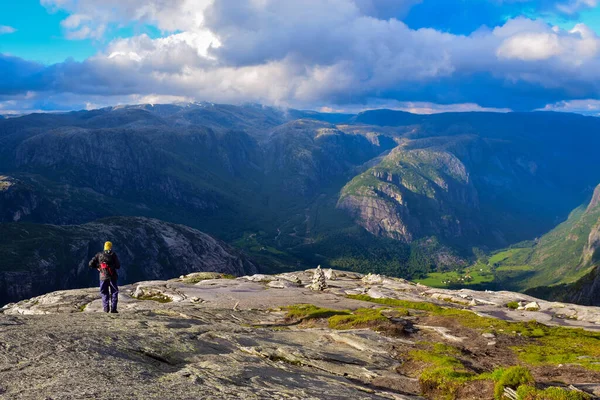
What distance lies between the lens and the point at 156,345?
2923cm

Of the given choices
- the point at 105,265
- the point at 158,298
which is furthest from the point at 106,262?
the point at 158,298

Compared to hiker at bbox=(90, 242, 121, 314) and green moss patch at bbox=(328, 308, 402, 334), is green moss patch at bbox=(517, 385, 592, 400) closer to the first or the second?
green moss patch at bbox=(328, 308, 402, 334)

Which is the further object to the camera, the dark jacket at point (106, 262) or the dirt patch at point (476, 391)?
the dark jacket at point (106, 262)

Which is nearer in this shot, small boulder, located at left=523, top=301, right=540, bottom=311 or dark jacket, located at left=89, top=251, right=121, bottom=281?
dark jacket, located at left=89, top=251, right=121, bottom=281

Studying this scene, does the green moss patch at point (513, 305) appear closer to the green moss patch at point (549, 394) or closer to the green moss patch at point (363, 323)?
Result: the green moss patch at point (363, 323)

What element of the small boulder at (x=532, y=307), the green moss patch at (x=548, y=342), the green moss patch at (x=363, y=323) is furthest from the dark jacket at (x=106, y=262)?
the small boulder at (x=532, y=307)

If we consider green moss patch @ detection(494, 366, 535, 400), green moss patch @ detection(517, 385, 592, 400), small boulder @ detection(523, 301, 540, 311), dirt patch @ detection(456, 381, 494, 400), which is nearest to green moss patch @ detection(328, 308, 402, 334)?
dirt patch @ detection(456, 381, 494, 400)

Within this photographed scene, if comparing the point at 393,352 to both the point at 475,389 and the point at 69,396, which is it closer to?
the point at 475,389

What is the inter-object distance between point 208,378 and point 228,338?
12553 mm

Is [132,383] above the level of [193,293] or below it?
above

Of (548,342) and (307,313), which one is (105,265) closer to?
(307,313)

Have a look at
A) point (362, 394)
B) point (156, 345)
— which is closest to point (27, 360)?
point (156, 345)

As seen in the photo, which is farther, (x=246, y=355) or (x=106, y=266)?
(x=106, y=266)

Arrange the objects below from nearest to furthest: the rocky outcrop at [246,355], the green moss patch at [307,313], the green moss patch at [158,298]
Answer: the rocky outcrop at [246,355] → the green moss patch at [307,313] → the green moss patch at [158,298]
